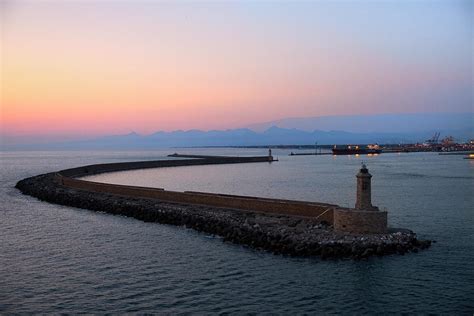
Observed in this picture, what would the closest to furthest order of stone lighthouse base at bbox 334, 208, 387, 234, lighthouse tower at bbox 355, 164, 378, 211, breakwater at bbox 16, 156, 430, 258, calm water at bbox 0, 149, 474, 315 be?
calm water at bbox 0, 149, 474, 315 < breakwater at bbox 16, 156, 430, 258 < stone lighthouse base at bbox 334, 208, 387, 234 < lighthouse tower at bbox 355, 164, 378, 211

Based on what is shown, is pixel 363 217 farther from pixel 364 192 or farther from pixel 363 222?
pixel 364 192

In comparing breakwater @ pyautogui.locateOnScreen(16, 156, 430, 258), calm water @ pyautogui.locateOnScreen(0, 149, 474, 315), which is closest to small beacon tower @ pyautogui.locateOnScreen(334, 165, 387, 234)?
breakwater @ pyautogui.locateOnScreen(16, 156, 430, 258)

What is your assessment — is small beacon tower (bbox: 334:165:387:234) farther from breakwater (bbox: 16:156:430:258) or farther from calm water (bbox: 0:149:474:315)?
calm water (bbox: 0:149:474:315)

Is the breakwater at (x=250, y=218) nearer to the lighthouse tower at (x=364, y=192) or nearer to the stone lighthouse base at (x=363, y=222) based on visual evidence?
the stone lighthouse base at (x=363, y=222)

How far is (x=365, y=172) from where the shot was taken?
19.1 m

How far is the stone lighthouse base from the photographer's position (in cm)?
1850

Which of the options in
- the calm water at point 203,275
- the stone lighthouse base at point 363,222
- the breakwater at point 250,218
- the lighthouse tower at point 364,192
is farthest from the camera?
the lighthouse tower at point 364,192

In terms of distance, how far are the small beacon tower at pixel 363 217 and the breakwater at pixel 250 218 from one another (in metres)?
0.34

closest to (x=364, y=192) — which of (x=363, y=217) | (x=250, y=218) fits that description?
(x=363, y=217)

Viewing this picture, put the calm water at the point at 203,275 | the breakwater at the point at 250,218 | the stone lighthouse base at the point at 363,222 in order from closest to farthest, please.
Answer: the calm water at the point at 203,275
the breakwater at the point at 250,218
the stone lighthouse base at the point at 363,222

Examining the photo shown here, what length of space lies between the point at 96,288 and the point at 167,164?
73329mm

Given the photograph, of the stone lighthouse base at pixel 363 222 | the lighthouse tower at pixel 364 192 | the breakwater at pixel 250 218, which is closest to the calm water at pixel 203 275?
the breakwater at pixel 250 218

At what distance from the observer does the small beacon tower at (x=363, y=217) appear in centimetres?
1850

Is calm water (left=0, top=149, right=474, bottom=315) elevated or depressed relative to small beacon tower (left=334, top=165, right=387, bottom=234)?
depressed
